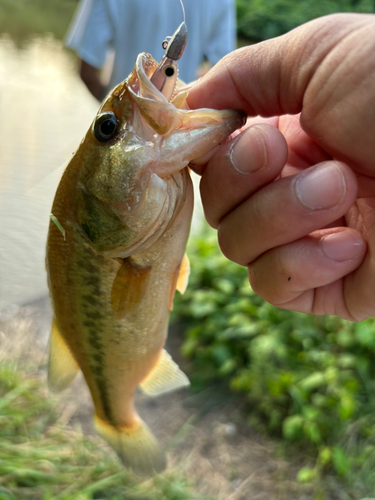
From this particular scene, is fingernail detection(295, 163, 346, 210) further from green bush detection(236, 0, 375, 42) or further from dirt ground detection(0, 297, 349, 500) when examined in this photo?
green bush detection(236, 0, 375, 42)

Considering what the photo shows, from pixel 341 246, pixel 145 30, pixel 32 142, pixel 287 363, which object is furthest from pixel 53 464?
pixel 32 142

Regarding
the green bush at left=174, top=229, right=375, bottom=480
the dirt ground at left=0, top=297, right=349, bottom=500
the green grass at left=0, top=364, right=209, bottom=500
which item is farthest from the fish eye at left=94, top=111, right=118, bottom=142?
the dirt ground at left=0, top=297, right=349, bottom=500

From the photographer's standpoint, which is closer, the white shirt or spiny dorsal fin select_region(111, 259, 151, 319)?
spiny dorsal fin select_region(111, 259, 151, 319)

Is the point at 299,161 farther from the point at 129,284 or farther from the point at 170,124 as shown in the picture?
the point at 129,284

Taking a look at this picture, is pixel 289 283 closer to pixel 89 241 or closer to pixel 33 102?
pixel 89 241

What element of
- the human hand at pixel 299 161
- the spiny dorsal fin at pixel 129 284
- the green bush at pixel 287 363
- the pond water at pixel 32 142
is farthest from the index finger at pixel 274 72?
the pond water at pixel 32 142

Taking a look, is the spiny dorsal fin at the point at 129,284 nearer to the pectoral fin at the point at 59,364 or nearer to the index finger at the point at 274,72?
the pectoral fin at the point at 59,364
